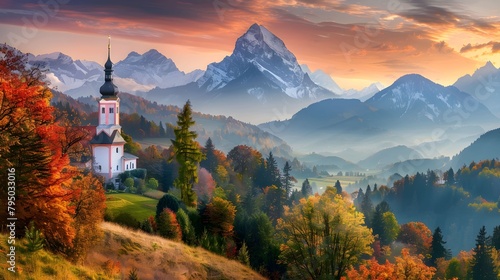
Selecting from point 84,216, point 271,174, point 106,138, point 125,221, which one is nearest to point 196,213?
point 125,221

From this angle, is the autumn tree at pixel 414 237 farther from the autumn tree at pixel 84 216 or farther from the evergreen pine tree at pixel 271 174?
the autumn tree at pixel 84 216

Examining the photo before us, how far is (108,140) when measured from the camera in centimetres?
9244

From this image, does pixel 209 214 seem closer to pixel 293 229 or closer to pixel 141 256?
pixel 293 229

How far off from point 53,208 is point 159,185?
7182 centimetres

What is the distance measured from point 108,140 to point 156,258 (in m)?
57.5

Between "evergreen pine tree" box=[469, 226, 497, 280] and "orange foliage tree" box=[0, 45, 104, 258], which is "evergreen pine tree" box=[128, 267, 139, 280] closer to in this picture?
"orange foliage tree" box=[0, 45, 104, 258]

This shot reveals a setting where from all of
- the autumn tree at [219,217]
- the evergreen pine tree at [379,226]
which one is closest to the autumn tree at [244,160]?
the evergreen pine tree at [379,226]

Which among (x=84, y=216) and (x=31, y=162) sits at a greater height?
(x=31, y=162)

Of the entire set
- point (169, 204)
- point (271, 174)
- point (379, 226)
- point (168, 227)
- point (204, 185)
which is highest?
point (271, 174)

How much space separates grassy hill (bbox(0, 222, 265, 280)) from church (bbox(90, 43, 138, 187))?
48610mm

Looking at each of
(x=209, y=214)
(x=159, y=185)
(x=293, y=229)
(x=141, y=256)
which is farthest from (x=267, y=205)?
(x=141, y=256)

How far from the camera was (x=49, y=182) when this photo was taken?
27328 mm

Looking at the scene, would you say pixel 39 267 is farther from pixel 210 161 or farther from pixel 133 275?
pixel 210 161

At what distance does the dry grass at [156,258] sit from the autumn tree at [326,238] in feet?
25.5
